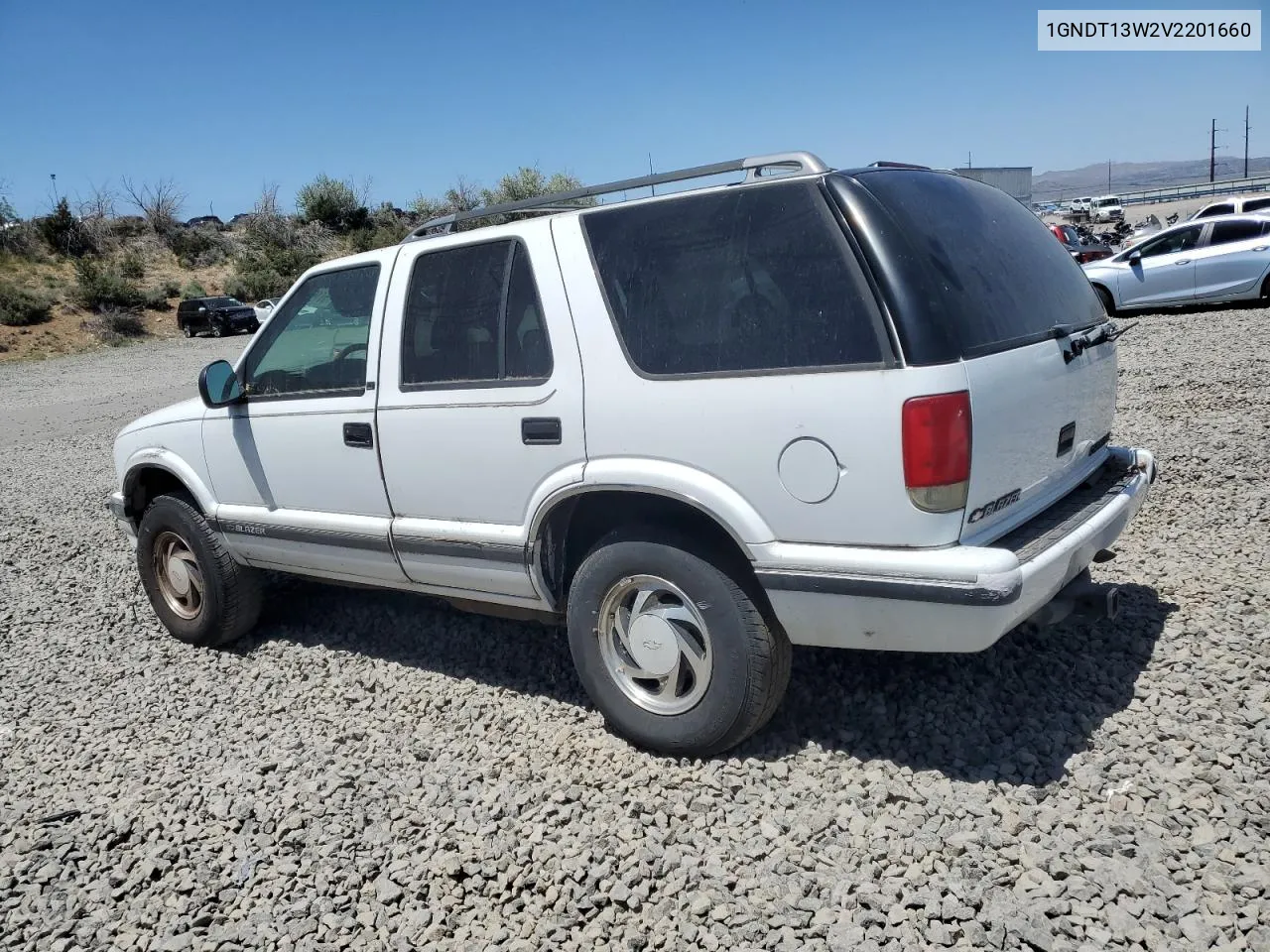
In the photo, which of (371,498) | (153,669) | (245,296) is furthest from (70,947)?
(245,296)

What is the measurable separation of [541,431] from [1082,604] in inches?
78.2

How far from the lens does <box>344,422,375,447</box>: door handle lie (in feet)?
13.0

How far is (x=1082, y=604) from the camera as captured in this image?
10.9 feet

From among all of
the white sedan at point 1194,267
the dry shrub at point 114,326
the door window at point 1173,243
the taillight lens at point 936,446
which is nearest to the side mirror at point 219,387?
the taillight lens at point 936,446

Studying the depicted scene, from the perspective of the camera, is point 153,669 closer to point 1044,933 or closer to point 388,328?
point 388,328

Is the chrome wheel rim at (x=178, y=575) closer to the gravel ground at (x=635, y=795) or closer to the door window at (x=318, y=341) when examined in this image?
the gravel ground at (x=635, y=795)

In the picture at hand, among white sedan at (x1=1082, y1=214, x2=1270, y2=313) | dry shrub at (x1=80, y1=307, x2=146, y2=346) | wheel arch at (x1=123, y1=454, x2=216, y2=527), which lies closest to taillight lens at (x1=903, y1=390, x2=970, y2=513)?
wheel arch at (x1=123, y1=454, x2=216, y2=527)

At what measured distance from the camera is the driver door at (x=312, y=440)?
4055 millimetres

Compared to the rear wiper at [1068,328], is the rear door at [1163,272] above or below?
below

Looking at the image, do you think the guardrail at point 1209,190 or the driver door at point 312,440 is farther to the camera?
the guardrail at point 1209,190

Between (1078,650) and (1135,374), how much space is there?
684cm

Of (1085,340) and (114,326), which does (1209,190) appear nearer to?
(114,326)

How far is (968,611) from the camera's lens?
272 centimetres

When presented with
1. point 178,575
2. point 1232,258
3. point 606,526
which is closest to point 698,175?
point 606,526
